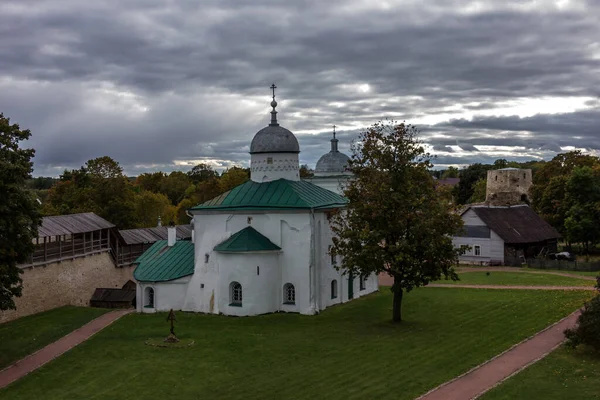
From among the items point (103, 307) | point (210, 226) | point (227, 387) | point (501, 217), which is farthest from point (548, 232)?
point (227, 387)

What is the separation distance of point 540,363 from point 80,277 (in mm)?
32585

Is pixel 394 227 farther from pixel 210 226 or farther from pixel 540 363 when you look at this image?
pixel 210 226

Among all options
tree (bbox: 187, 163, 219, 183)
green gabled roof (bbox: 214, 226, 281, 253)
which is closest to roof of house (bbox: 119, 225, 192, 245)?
green gabled roof (bbox: 214, 226, 281, 253)

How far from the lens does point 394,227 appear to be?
30.7 metres

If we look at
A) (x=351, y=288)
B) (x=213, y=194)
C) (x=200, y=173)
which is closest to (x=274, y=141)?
(x=351, y=288)

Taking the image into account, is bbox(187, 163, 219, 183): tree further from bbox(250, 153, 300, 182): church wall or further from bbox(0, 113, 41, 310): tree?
bbox(0, 113, 41, 310): tree

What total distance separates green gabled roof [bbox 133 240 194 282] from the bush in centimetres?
2210

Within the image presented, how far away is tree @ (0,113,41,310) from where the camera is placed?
26498mm

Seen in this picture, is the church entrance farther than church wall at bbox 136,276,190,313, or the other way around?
the church entrance

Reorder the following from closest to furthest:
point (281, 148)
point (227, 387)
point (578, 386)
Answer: point (578, 386) → point (227, 387) → point (281, 148)

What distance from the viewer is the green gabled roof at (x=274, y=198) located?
123 feet

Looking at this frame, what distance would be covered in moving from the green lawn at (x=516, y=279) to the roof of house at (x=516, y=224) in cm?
702

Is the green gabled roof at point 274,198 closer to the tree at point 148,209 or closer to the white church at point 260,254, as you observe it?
the white church at point 260,254

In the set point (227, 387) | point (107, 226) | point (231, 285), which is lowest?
point (227, 387)
